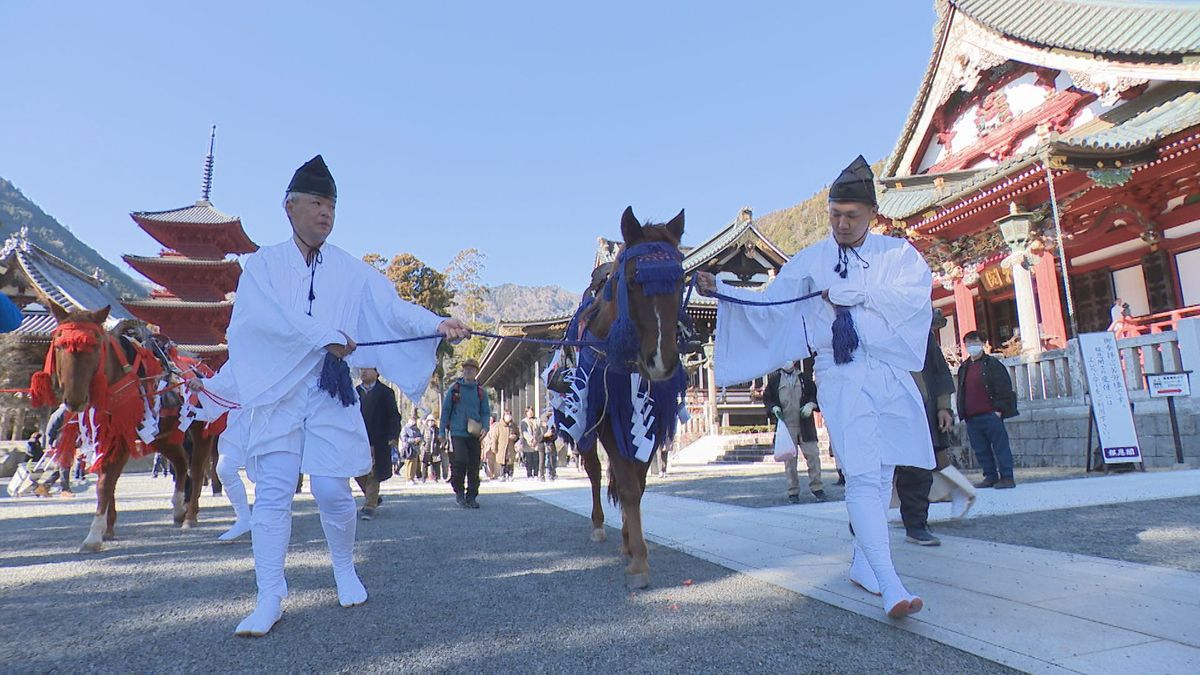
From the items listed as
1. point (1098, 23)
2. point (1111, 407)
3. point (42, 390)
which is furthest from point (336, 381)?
point (1098, 23)

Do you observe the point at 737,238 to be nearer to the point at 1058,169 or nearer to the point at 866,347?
the point at 1058,169

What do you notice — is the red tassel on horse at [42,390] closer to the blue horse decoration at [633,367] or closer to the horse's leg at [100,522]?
the horse's leg at [100,522]

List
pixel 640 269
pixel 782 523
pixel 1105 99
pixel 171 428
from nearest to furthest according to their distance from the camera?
1. pixel 640 269
2. pixel 782 523
3. pixel 171 428
4. pixel 1105 99

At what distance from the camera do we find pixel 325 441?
120 inches

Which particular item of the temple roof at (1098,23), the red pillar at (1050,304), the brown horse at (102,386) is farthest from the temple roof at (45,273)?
the temple roof at (1098,23)

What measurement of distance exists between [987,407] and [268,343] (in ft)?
24.5

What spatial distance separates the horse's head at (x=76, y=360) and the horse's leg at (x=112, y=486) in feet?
2.03

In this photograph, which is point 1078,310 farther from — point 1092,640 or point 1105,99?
point 1092,640

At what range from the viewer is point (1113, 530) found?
14.4 feet

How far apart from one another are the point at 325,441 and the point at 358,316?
0.75m

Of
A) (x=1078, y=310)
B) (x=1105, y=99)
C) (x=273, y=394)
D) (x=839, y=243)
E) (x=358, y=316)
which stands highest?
(x=1105, y=99)

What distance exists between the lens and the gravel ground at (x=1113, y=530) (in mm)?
3666

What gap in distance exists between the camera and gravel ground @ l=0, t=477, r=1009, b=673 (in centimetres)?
227

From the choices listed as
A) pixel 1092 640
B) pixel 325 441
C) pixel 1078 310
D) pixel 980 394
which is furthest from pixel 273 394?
pixel 1078 310
